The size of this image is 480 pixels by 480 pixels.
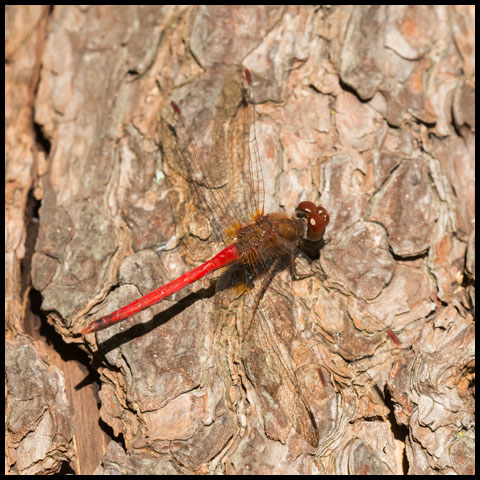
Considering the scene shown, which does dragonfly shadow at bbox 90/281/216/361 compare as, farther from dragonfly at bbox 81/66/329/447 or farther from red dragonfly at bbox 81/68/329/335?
red dragonfly at bbox 81/68/329/335

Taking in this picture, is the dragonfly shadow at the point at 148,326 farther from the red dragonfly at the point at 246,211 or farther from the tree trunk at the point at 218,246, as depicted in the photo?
the red dragonfly at the point at 246,211

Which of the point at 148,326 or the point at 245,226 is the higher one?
the point at 245,226

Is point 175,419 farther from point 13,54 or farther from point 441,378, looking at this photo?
point 13,54

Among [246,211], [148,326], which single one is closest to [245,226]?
[246,211]

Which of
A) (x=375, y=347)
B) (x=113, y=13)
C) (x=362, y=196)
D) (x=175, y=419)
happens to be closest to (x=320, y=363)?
(x=375, y=347)

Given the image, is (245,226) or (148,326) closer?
(148,326)

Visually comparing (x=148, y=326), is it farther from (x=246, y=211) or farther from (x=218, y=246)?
(x=246, y=211)

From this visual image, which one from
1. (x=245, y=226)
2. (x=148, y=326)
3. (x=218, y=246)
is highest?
(x=245, y=226)
